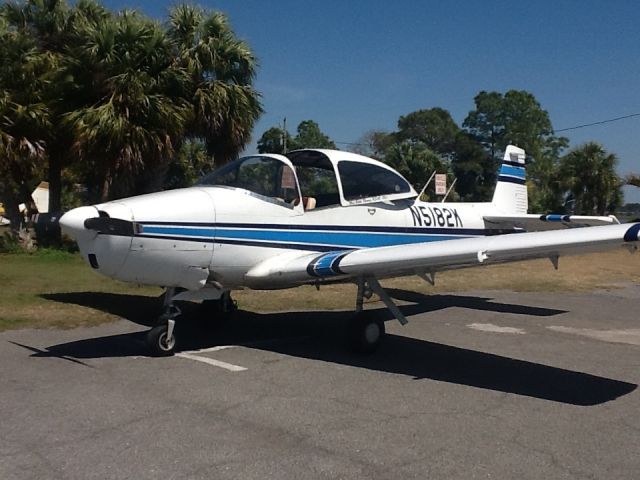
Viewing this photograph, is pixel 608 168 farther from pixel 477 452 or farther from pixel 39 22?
pixel 477 452

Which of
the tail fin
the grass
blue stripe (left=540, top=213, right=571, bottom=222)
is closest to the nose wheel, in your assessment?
the grass

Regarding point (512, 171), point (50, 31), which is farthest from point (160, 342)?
point (50, 31)

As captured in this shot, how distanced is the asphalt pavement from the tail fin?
11.4 feet

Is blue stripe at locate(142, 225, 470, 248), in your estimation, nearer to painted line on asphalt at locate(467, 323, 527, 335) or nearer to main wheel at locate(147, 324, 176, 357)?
main wheel at locate(147, 324, 176, 357)

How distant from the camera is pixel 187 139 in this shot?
17969 millimetres

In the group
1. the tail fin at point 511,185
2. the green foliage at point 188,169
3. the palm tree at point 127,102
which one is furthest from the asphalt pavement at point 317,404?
the green foliage at point 188,169

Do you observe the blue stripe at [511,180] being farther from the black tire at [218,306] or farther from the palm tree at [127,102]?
the palm tree at [127,102]

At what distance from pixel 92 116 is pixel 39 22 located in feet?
14.7

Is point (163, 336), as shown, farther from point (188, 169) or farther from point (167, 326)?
point (188, 169)

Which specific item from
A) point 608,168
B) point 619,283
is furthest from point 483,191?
point 619,283

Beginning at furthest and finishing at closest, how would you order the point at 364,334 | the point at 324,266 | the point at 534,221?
the point at 534,221, the point at 364,334, the point at 324,266

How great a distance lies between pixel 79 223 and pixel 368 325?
322 centimetres

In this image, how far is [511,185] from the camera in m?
12.3

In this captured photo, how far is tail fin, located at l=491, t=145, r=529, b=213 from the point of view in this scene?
1194 centimetres
